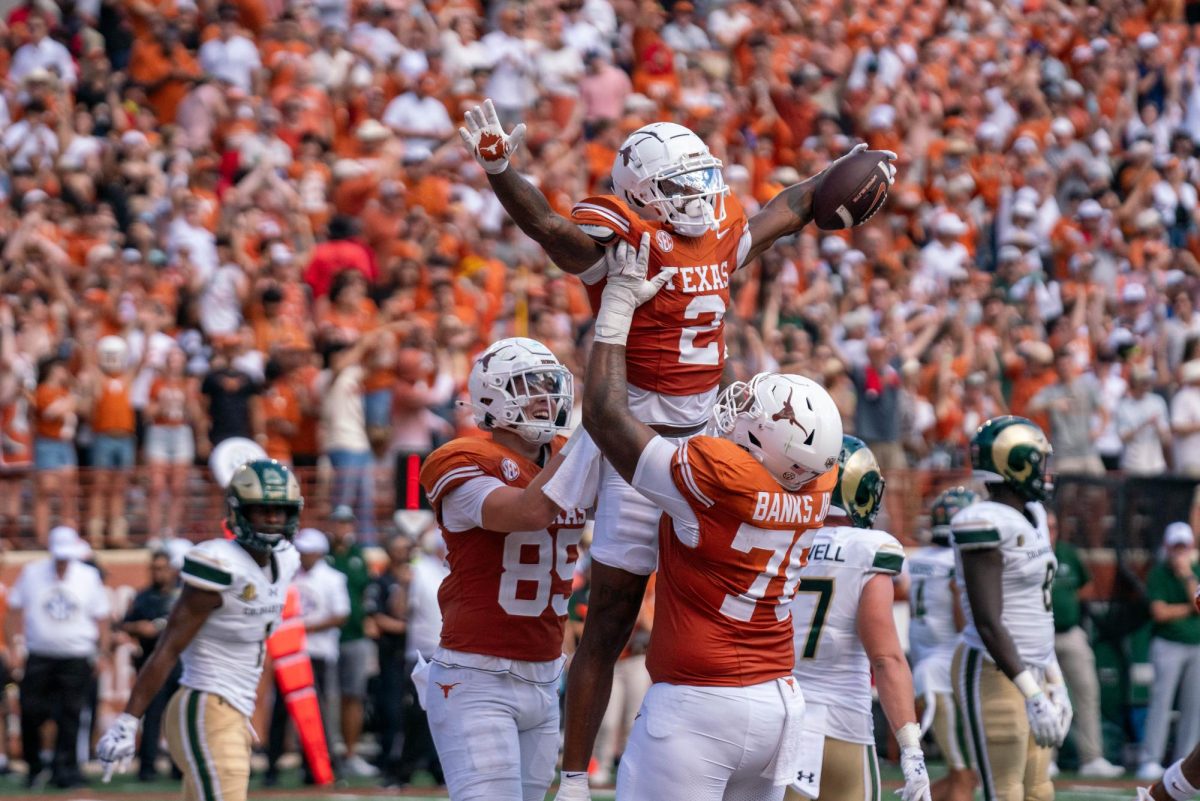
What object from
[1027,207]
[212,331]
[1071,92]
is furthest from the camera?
[1071,92]

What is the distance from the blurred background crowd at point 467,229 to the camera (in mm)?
13805

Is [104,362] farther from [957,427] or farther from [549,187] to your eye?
[957,427]

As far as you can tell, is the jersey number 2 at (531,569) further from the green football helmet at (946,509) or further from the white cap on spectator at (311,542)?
the white cap on spectator at (311,542)

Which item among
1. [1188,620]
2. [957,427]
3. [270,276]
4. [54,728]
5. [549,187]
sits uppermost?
[549,187]

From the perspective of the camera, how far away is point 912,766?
6.48 m

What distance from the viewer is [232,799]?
23.4 ft

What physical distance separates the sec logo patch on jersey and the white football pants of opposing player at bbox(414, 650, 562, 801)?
0.60 m

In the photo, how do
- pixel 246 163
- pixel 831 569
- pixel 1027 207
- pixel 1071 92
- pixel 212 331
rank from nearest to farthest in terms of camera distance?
pixel 831 569
pixel 212 331
pixel 246 163
pixel 1027 207
pixel 1071 92

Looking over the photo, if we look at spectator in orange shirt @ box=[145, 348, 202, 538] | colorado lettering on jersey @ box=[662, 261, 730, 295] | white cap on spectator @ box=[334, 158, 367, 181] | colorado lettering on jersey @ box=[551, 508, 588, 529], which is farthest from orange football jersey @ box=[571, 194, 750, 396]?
white cap on spectator @ box=[334, 158, 367, 181]

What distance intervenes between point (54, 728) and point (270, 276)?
3649 mm

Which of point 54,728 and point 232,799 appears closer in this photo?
point 232,799

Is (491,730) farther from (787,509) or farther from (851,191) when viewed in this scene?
(851,191)

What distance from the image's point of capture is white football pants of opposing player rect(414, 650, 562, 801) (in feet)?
20.3

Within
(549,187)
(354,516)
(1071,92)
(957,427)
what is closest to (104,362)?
(354,516)
